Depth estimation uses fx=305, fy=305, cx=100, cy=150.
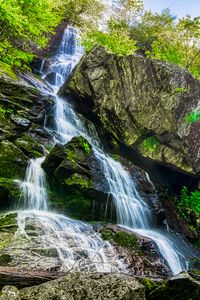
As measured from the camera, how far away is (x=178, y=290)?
3564 millimetres

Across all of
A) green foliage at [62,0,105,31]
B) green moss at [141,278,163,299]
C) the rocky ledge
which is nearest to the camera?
the rocky ledge

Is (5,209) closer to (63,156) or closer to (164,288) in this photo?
(63,156)

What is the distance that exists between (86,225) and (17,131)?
4.82 metres

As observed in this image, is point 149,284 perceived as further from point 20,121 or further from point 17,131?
point 20,121

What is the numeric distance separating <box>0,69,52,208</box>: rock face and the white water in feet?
1.45

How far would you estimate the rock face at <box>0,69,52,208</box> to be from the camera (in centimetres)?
967

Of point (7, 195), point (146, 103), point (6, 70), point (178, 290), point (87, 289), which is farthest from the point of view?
point (6, 70)

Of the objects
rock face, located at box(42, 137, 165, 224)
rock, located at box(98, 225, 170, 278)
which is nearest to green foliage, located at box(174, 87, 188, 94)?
rock face, located at box(42, 137, 165, 224)

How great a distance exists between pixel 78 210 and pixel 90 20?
29.8 m

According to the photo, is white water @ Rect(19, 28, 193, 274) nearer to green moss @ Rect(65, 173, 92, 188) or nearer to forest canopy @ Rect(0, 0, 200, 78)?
Answer: green moss @ Rect(65, 173, 92, 188)

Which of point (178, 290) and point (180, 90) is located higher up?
point (180, 90)

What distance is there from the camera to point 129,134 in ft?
46.9

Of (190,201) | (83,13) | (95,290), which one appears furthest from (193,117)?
(83,13)

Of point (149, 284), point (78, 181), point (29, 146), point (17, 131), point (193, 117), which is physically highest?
point (193, 117)
